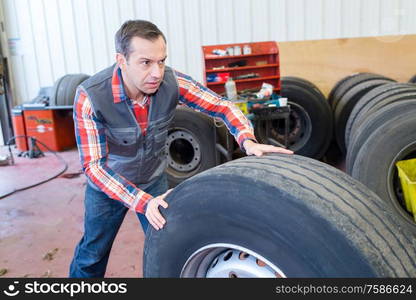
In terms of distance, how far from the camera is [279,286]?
1.09 metres

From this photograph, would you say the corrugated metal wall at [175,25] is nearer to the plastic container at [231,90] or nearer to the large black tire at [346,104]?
the large black tire at [346,104]

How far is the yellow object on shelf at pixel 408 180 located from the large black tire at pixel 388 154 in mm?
36

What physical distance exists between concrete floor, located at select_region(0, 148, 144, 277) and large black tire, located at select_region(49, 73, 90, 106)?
134 cm

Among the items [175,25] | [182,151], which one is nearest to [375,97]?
[182,151]

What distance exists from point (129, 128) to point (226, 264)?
0.83m

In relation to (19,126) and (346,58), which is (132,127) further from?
(19,126)

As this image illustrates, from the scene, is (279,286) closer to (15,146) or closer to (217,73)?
(217,73)

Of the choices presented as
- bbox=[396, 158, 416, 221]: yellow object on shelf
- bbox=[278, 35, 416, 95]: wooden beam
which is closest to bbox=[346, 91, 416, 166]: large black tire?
bbox=[396, 158, 416, 221]: yellow object on shelf

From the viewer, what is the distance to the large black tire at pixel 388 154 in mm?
2369

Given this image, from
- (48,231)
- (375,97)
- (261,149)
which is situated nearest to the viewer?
(261,149)

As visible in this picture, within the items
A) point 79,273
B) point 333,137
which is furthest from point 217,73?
point 79,273

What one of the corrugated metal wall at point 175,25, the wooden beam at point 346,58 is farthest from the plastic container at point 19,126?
the wooden beam at point 346,58

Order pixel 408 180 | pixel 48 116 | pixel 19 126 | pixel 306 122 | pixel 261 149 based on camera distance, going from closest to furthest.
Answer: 1. pixel 261 149
2. pixel 408 180
3. pixel 306 122
4. pixel 48 116
5. pixel 19 126

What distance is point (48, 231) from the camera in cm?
329
